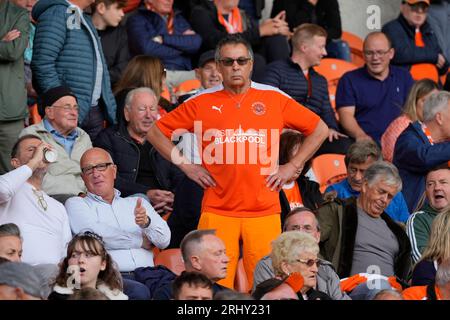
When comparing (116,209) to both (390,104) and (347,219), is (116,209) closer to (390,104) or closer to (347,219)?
(347,219)

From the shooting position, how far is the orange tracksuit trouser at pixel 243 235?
9.02m

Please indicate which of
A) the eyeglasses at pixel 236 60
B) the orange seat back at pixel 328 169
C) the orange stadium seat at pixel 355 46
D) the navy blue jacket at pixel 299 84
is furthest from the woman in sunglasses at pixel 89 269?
the orange stadium seat at pixel 355 46

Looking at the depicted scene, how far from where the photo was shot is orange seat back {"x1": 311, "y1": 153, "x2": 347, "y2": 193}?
11.7m

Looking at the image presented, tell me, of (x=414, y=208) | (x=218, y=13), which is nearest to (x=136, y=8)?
(x=218, y=13)

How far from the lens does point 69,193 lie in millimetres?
10062

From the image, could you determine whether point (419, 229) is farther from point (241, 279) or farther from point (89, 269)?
point (89, 269)

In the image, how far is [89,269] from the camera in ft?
27.1

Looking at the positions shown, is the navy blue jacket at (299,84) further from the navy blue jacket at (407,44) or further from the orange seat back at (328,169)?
the navy blue jacket at (407,44)

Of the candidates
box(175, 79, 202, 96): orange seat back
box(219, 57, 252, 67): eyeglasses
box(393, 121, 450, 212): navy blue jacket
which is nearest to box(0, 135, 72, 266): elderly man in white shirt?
box(219, 57, 252, 67): eyeglasses

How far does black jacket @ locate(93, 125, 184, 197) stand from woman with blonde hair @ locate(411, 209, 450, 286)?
2.32m

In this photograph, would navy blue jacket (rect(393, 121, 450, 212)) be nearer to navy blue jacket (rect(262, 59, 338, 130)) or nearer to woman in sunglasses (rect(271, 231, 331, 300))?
navy blue jacket (rect(262, 59, 338, 130))

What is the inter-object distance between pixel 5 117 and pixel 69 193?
3.28 feet

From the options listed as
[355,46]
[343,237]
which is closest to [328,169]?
[343,237]

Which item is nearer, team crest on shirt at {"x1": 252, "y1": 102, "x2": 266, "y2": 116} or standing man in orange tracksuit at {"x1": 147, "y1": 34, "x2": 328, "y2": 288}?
standing man in orange tracksuit at {"x1": 147, "y1": 34, "x2": 328, "y2": 288}
